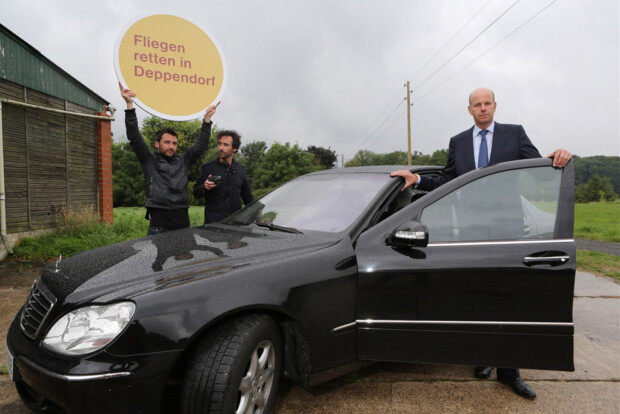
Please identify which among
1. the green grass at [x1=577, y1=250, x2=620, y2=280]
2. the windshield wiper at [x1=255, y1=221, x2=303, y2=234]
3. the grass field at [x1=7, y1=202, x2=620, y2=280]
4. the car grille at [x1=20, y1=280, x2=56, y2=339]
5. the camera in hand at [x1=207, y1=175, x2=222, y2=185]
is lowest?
the green grass at [x1=577, y1=250, x2=620, y2=280]

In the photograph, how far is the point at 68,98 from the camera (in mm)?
8055

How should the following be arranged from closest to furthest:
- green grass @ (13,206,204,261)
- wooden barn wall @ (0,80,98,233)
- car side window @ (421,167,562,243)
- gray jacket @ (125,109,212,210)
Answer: car side window @ (421,167,562,243) → gray jacket @ (125,109,212,210) → green grass @ (13,206,204,261) → wooden barn wall @ (0,80,98,233)

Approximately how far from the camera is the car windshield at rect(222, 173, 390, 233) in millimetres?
2641

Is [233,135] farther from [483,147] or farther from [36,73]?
[36,73]

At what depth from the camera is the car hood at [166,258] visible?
1.88 m

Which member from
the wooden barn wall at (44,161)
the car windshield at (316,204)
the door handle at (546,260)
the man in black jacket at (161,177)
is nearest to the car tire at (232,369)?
the car windshield at (316,204)

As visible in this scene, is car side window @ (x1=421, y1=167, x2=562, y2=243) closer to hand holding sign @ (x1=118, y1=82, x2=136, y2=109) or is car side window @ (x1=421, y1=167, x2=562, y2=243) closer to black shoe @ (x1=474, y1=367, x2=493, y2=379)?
black shoe @ (x1=474, y1=367, x2=493, y2=379)

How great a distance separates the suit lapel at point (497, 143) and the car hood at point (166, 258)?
1373mm

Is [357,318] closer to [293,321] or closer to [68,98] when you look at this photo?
[293,321]

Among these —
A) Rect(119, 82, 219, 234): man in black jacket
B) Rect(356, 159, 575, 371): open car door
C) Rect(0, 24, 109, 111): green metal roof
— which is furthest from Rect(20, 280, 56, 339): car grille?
Rect(0, 24, 109, 111): green metal roof

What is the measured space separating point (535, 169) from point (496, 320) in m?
0.97

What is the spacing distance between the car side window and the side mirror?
0.18 metres

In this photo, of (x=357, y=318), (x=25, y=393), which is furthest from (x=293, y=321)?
(x=25, y=393)

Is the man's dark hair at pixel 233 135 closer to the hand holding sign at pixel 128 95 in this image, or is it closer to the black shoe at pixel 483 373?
the hand holding sign at pixel 128 95
